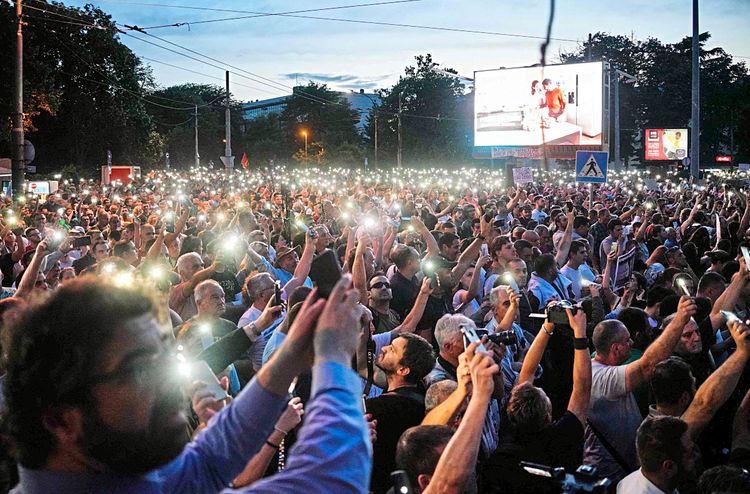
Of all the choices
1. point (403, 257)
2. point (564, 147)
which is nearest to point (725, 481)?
point (403, 257)

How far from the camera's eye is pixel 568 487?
6.86 feet

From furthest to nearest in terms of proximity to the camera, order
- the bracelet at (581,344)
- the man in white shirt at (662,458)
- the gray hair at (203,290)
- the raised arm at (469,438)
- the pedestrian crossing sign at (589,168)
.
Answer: the pedestrian crossing sign at (589,168), the gray hair at (203,290), the bracelet at (581,344), the man in white shirt at (662,458), the raised arm at (469,438)

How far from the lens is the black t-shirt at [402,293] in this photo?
8023mm

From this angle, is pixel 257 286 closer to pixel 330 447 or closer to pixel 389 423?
pixel 389 423

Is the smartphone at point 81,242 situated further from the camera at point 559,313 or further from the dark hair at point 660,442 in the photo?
the dark hair at point 660,442

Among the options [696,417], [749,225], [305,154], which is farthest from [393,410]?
[305,154]

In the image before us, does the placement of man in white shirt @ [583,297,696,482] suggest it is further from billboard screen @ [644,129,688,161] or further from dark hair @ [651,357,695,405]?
→ billboard screen @ [644,129,688,161]

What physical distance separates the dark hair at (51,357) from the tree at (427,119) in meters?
73.5

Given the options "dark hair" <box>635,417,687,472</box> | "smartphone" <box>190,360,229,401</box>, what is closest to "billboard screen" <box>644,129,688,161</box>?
"dark hair" <box>635,417,687,472</box>

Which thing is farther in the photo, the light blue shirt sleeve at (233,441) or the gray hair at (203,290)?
the gray hair at (203,290)

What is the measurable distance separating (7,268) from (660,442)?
8.79m

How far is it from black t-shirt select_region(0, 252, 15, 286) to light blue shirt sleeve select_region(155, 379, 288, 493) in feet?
29.8

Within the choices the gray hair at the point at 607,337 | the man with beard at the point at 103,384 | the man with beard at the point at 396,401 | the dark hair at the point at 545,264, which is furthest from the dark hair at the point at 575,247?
the man with beard at the point at 103,384

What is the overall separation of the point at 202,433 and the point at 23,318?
510 millimetres
